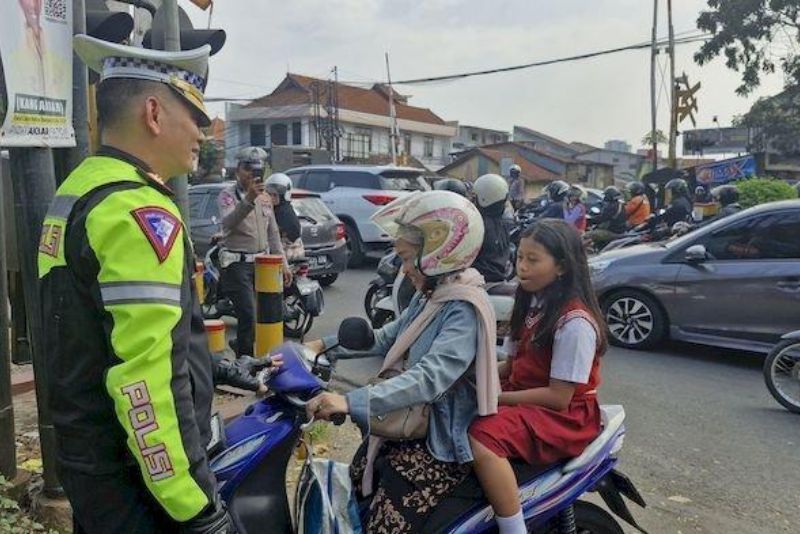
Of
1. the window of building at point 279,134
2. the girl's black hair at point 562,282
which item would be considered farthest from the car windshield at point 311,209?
the window of building at point 279,134

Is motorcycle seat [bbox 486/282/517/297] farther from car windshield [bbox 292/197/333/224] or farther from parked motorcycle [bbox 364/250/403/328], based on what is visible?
car windshield [bbox 292/197/333/224]

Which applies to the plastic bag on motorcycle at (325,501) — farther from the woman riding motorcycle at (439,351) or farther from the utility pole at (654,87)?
the utility pole at (654,87)

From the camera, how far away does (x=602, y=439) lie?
2.48m

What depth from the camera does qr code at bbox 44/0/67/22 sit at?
2646 millimetres

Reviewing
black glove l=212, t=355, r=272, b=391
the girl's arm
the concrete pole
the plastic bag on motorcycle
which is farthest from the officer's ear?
the girl's arm

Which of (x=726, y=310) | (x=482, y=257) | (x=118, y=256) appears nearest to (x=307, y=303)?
(x=482, y=257)

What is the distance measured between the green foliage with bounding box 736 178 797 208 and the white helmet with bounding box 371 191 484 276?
1342cm

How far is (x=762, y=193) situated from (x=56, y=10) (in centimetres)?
1430

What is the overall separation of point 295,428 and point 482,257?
414cm

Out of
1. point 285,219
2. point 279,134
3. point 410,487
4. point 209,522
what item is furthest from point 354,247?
point 279,134

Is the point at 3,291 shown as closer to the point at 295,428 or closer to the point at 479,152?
the point at 295,428

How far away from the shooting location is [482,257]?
599 cm

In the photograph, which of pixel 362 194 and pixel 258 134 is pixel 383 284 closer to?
pixel 362 194

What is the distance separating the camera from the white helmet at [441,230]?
2158 mm
